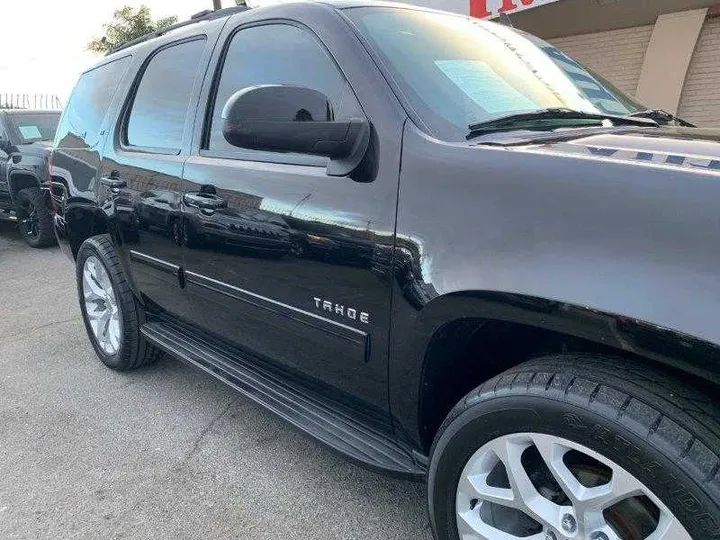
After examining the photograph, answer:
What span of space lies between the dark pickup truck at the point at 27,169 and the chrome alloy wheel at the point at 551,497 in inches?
279

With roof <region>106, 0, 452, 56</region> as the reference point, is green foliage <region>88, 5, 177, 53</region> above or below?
above

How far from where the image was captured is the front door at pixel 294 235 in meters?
1.78

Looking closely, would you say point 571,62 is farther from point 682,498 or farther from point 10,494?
point 10,494

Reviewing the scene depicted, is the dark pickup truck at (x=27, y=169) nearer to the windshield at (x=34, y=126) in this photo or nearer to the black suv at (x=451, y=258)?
the windshield at (x=34, y=126)

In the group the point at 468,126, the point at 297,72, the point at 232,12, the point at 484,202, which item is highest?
the point at 232,12

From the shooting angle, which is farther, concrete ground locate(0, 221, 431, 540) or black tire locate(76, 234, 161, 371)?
black tire locate(76, 234, 161, 371)

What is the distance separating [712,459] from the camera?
3.79 feet

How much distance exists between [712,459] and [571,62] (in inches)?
77.9

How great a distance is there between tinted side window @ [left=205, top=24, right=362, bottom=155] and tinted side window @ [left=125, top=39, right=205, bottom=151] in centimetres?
27

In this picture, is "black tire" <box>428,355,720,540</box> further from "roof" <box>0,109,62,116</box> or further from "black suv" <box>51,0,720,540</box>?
"roof" <box>0,109,62,116</box>

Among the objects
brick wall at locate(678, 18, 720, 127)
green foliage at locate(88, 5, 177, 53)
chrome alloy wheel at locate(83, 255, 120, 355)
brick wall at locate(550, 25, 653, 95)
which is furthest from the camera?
green foliage at locate(88, 5, 177, 53)

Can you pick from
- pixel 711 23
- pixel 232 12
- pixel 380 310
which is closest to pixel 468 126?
pixel 380 310

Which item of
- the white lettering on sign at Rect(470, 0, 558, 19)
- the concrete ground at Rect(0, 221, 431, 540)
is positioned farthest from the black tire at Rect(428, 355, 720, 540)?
the white lettering on sign at Rect(470, 0, 558, 19)

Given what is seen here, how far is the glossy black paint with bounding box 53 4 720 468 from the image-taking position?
1.21 metres
